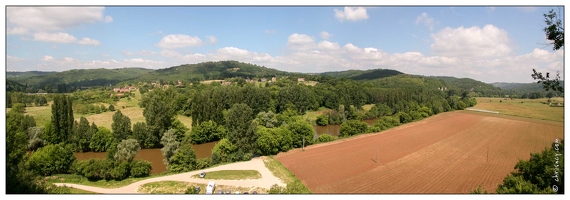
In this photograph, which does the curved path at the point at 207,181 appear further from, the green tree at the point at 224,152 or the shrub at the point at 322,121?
the shrub at the point at 322,121

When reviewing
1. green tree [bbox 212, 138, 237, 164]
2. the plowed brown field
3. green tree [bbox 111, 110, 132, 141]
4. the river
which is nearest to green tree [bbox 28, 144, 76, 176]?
the river

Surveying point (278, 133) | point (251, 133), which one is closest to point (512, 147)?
point (278, 133)

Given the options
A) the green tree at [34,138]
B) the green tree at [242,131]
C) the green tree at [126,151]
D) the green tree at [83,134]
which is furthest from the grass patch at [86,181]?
the green tree at [34,138]

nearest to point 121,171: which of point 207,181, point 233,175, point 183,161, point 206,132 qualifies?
point 183,161

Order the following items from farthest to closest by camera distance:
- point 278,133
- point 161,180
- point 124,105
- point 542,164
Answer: point 124,105
point 278,133
point 161,180
point 542,164

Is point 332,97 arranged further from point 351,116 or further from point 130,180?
point 130,180

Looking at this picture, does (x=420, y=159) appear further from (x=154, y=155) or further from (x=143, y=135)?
(x=143, y=135)
